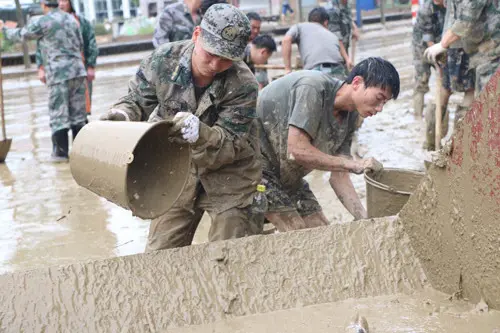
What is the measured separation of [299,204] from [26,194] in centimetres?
330

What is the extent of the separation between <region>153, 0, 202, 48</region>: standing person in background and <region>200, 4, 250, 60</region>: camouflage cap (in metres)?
4.09

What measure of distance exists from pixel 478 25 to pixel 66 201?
12.1 ft

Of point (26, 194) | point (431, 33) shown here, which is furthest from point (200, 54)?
point (431, 33)

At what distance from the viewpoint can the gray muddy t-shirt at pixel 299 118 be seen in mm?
3832

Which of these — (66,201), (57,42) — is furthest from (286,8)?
(66,201)

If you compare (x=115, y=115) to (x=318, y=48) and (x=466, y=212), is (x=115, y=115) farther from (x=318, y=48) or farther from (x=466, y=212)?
(x=318, y=48)

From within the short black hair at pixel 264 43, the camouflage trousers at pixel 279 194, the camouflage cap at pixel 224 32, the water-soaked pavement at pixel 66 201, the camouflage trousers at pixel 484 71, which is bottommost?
the water-soaked pavement at pixel 66 201

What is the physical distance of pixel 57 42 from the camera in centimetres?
789

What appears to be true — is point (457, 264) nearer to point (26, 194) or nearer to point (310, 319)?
point (310, 319)

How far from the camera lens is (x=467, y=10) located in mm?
5953

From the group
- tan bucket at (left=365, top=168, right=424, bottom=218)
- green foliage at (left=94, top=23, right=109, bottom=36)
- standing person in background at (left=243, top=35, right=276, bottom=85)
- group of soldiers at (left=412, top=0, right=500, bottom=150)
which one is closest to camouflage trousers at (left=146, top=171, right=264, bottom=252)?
tan bucket at (left=365, top=168, right=424, bottom=218)

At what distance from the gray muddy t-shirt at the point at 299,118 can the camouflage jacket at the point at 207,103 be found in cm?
35

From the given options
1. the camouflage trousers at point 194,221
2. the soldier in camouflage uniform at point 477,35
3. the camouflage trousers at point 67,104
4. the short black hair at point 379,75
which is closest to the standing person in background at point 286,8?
the camouflage trousers at point 67,104

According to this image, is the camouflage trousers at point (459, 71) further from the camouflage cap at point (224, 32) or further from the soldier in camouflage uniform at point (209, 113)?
the camouflage cap at point (224, 32)
